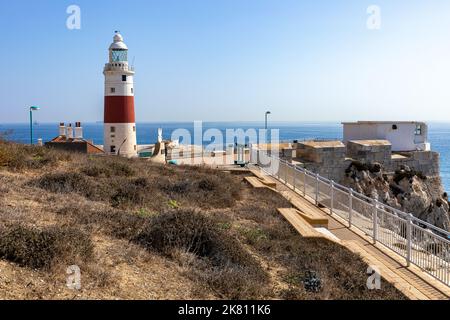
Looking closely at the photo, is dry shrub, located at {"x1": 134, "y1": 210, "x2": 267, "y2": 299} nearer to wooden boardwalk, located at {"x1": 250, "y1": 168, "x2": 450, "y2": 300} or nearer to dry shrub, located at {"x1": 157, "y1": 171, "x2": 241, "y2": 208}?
wooden boardwalk, located at {"x1": 250, "y1": 168, "x2": 450, "y2": 300}

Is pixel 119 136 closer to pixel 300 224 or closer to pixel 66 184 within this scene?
pixel 66 184

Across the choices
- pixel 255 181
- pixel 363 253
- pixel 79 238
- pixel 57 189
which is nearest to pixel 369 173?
pixel 255 181

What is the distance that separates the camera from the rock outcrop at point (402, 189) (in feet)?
87.3

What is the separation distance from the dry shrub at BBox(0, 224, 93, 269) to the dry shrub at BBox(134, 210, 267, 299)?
1209 millimetres

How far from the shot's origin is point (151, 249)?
6324 millimetres

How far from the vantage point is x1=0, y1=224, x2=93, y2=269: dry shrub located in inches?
198

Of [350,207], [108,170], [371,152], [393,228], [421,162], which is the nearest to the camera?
[393,228]

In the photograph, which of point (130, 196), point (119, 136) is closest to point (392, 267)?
point (130, 196)

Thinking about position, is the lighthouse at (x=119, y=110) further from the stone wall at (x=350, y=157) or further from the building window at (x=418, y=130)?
the building window at (x=418, y=130)

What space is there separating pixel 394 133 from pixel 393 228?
25.4 metres

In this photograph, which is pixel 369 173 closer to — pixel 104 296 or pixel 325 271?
pixel 325 271

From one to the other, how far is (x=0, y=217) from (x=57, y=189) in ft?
9.73

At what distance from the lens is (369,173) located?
26969 millimetres
